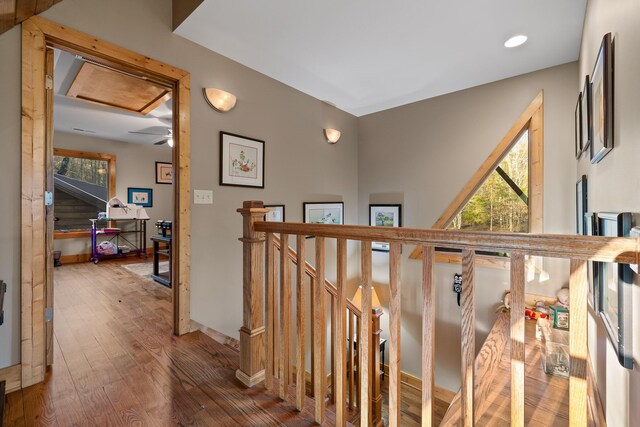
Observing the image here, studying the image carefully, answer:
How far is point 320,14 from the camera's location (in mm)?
2088

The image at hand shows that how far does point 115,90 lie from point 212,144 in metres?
1.62

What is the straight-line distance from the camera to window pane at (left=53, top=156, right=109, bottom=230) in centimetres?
614

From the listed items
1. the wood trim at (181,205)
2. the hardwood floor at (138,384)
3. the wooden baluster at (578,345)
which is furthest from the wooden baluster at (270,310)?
the wooden baluster at (578,345)

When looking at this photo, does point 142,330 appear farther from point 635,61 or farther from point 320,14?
point 635,61

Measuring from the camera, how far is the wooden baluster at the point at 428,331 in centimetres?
98

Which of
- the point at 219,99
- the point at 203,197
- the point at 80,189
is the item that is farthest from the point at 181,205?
the point at 80,189

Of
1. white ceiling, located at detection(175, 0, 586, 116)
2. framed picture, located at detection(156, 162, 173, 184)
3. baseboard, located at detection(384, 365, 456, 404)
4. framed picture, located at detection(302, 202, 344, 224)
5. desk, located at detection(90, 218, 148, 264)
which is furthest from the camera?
framed picture, located at detection(156, 162, 173, 184)

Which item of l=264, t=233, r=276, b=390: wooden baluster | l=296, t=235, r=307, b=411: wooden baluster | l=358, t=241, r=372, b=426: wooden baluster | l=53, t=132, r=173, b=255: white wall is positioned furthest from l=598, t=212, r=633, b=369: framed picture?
l=53, t=132, r=173, b=255: white wall

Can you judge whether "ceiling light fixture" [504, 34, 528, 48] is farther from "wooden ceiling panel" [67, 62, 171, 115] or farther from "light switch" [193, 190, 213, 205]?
"wooden ceiling panel" [67, 62, 171, 115]

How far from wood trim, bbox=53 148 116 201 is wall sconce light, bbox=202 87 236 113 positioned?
15.6ft

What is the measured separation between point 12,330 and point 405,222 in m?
3.66

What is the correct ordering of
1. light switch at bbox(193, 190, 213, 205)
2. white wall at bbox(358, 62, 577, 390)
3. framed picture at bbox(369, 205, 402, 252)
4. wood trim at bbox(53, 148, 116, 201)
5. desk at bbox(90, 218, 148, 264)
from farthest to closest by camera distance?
desk at bbox(90, 218, 148, 264) → wood trim at bbox(53, 148, 116, 201) → framed picture at bbox(369, 205, 402, 252) → white wall at bbox(358, 62, 577, 390) → light switch at bbox(193, 190, 213, 205)

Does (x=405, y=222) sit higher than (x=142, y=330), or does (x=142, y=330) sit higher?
(x=405, y=222)

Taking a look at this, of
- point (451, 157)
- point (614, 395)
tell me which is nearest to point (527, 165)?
point (451, 157)
